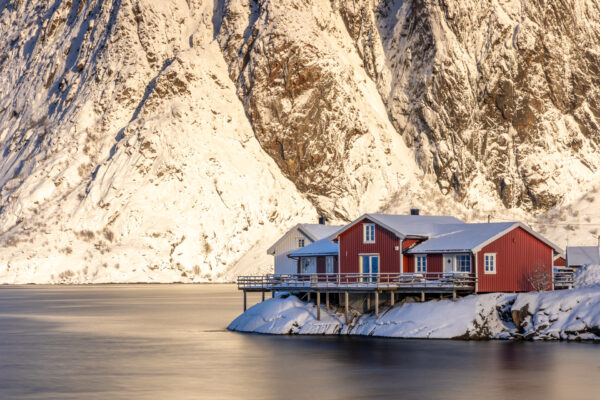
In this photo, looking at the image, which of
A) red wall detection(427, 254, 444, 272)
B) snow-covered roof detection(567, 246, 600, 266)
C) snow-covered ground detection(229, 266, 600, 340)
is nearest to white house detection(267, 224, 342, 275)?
snow-covered roof detection(567, 246, 600, 266)

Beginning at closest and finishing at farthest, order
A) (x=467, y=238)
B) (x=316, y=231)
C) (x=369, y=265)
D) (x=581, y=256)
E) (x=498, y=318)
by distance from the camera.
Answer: (x=498, y=318) → (x=467, y=238) → (x=369, y=265) → (x=316, y=231) → (x=581, y=256)

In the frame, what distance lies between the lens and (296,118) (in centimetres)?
15938

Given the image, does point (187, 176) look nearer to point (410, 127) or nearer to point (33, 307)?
point (410, 127)

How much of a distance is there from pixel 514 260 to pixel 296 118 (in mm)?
102098

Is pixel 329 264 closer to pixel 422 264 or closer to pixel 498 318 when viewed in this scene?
pixel 422 264

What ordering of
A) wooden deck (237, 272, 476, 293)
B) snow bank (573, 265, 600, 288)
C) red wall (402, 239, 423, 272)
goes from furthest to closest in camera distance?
snow bank (573, 265, 600, 288)
red wall (402, 239, 423, 272)
wooden deck (237, 272, 476, 293)

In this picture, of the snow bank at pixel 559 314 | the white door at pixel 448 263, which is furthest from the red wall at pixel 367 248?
the snow bank at pixel 559 314

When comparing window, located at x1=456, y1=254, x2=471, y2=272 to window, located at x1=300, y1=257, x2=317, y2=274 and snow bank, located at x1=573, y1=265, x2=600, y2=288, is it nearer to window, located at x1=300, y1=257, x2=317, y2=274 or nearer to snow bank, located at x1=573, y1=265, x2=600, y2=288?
window, located at x1=300, y1=257, x2=317, y2=274

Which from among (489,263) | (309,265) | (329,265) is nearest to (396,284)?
(489,263)

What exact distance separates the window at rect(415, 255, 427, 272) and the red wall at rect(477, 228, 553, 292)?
3.64 metres

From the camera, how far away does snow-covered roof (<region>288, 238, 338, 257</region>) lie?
69.4 m

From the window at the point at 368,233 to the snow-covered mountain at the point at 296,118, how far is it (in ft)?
263

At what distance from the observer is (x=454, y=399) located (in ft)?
114

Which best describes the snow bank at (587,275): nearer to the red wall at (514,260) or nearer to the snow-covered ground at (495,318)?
the red wall at (514,260)
